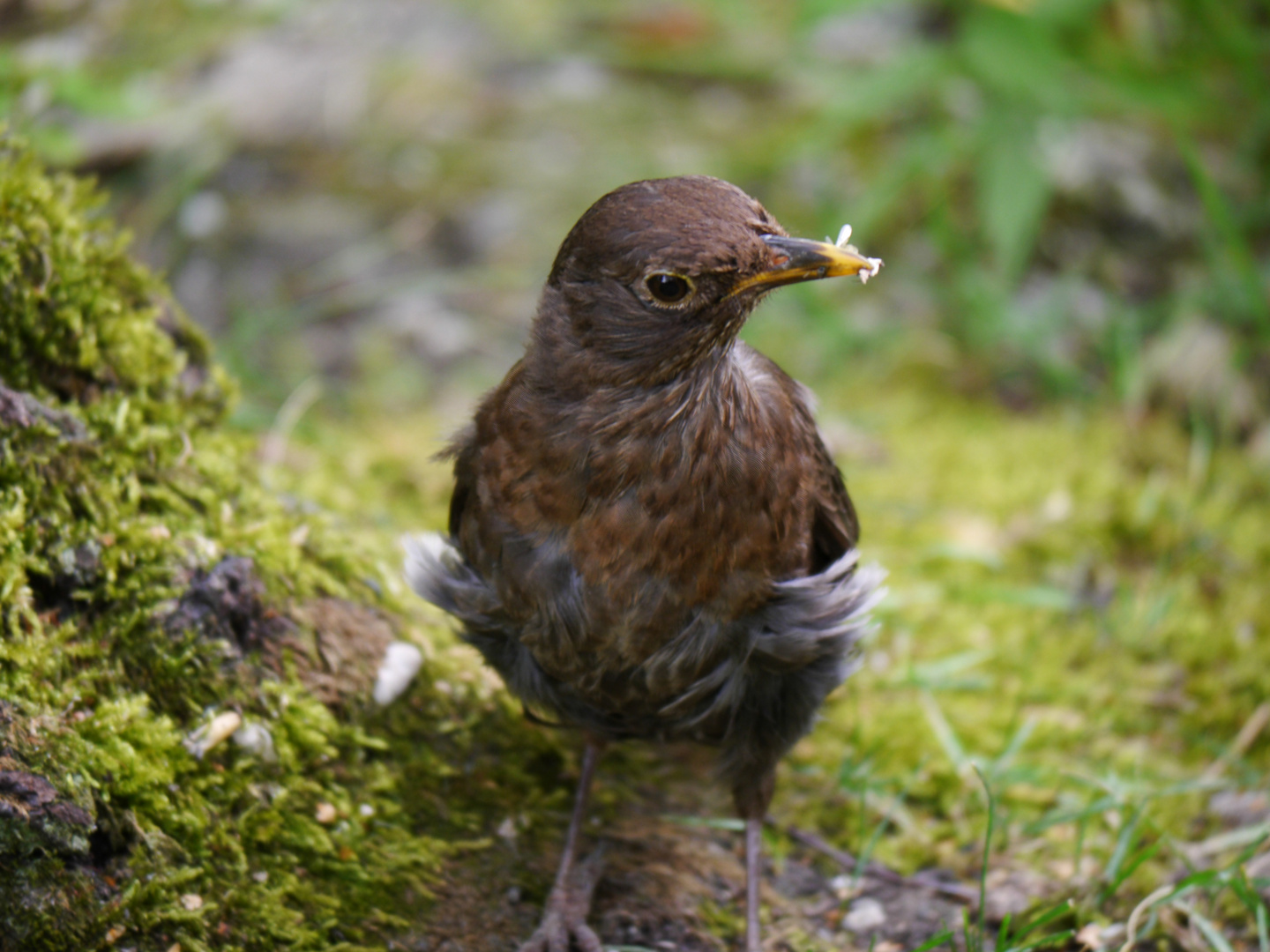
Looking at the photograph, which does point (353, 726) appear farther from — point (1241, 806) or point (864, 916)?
point (1241, 806)

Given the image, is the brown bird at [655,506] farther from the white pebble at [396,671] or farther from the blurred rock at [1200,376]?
the blurred rock at [1200,376]

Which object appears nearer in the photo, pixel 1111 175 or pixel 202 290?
pixel 202 290

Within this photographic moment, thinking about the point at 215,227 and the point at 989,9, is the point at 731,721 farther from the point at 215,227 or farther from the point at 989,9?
the point at 215,227

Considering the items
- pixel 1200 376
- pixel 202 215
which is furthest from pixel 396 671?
pixel 1200 376

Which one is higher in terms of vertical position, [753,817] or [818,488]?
[818,488]

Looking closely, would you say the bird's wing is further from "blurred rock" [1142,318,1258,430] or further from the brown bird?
"blurred rock" [1142,318,1258,430]

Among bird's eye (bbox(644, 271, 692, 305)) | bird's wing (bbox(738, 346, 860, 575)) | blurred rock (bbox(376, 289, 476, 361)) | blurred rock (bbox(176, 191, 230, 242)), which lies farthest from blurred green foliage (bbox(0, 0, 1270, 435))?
bird's eye (bbox(644, 271, 692, 305))

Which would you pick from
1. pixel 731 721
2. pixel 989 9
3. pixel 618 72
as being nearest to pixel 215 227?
pixel 618 72

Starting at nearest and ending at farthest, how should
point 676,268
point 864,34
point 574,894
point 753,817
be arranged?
1. point 676,268
2. point 574,894
3. point 753,817
4. point 864,34

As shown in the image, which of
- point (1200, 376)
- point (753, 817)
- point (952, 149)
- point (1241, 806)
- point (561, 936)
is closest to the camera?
point (561, 936)

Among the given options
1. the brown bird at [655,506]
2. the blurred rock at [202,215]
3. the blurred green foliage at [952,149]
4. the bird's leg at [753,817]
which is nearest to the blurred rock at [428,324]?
the blurred green foliage at [952,149]
